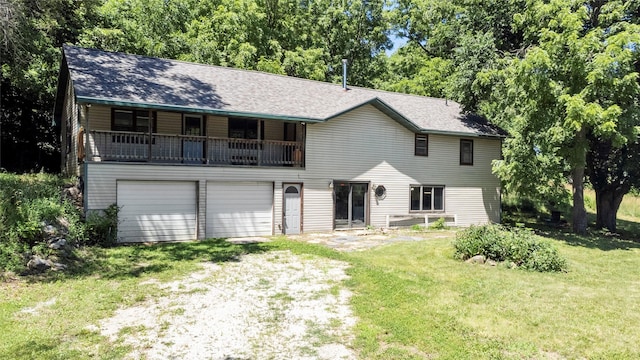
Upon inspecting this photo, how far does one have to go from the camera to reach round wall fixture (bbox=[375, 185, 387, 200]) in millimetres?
18141

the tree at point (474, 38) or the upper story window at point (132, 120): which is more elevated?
the tree at point (474, 38)

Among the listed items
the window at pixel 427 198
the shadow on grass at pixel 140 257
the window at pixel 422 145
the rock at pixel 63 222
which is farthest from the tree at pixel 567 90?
the rock at pixel 63 222

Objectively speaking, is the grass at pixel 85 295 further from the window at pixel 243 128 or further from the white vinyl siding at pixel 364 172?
the window at pixel 243 128

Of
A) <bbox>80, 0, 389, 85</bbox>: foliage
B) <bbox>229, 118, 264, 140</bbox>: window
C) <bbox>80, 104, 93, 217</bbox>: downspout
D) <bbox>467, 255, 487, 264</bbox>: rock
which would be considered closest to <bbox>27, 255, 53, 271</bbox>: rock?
<bbox>80, 104, 93, 217</bbox>: downspout

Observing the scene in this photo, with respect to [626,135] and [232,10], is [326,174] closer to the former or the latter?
[626,135]

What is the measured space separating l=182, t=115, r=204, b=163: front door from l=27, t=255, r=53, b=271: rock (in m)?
6.09

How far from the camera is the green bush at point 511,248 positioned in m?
10.1

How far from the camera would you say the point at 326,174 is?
16969 millimetres

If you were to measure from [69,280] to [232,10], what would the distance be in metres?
23.9

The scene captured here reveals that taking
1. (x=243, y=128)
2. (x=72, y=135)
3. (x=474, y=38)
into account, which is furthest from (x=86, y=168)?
(x=474, y=38)

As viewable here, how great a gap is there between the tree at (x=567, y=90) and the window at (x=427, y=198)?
9.76ft

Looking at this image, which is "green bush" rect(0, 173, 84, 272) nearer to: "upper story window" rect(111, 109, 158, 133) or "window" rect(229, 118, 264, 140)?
"upper story window" rect(111, 109, 158, 133)

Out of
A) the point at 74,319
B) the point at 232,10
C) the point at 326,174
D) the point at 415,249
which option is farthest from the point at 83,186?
the point at 232,10

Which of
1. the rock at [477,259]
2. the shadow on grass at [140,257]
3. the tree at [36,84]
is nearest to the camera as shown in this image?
the shadow on grass at [140,257]
